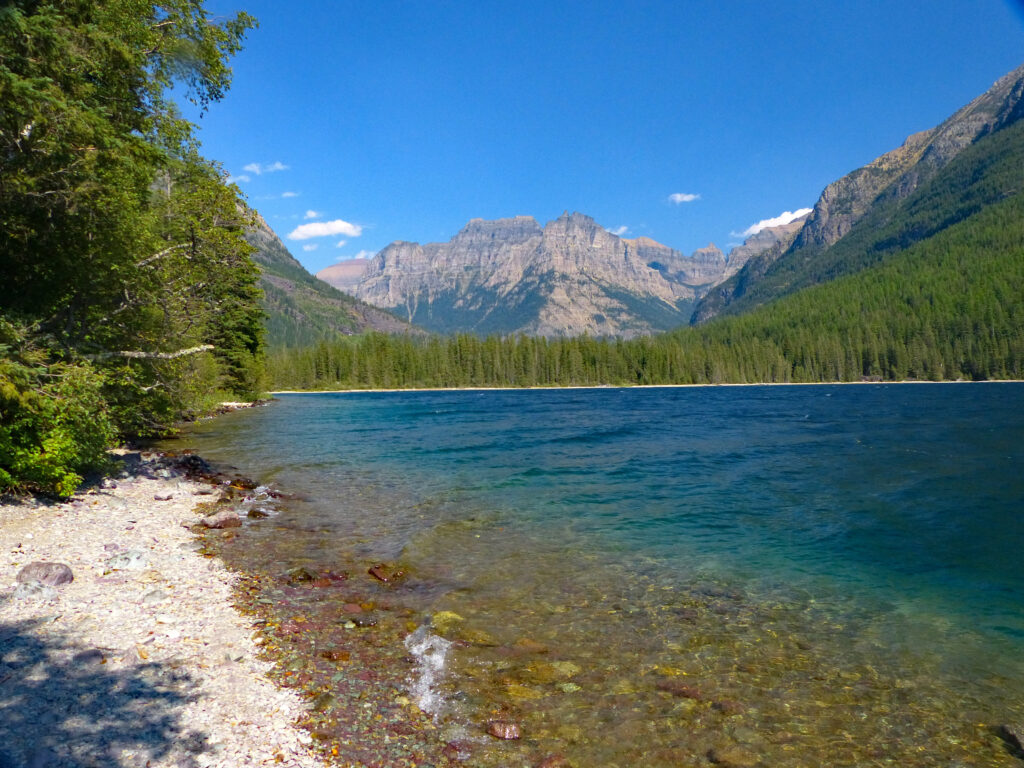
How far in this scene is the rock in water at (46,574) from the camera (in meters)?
11.1

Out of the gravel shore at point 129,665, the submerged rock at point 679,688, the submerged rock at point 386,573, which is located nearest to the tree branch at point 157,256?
the gravel shore at point 129,665

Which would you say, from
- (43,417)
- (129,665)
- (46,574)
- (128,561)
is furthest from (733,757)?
(43,417)

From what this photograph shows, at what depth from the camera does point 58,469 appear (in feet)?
52.5

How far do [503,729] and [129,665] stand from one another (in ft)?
19.6

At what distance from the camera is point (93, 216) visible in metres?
15.5

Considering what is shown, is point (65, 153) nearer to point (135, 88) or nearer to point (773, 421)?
point (135, 88)

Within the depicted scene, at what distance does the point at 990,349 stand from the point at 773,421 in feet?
564

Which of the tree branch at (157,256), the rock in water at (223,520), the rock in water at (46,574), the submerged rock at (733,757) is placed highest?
the tree branch at (157,256)

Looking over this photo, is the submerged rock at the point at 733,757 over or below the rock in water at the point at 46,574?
below

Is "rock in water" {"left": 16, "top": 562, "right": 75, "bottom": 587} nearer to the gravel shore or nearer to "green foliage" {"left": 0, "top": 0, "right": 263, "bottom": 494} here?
the gravel shore

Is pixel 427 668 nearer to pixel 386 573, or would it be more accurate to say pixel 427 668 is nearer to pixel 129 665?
pixel 129 665

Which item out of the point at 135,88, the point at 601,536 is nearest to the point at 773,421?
the point at 601,536

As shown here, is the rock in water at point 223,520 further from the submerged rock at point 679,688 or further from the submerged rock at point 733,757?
the submerged rock at point 733,757

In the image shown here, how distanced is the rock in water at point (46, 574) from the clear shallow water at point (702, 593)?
5800 mm
